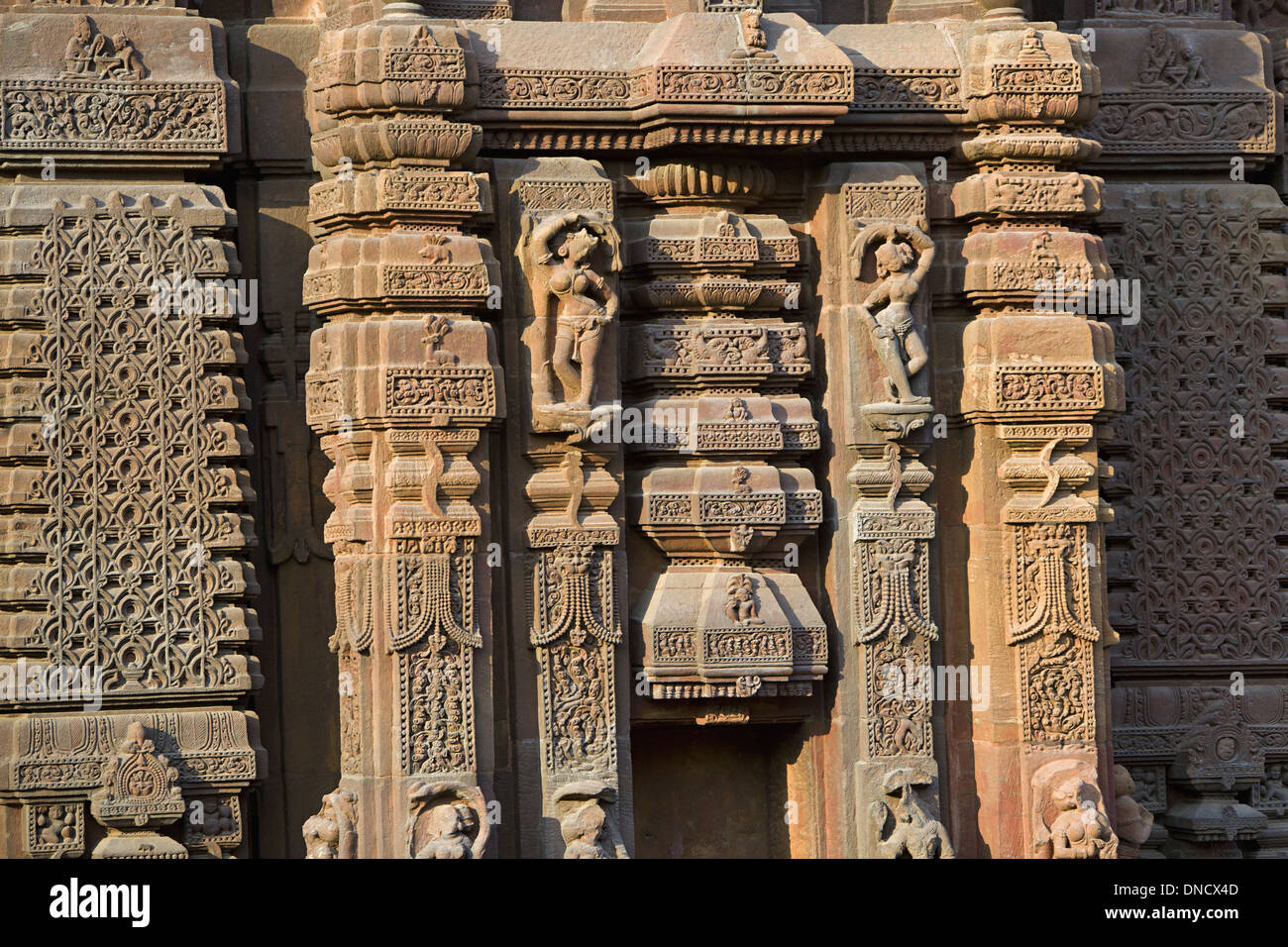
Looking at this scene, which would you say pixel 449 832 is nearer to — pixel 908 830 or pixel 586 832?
pixel 586 832

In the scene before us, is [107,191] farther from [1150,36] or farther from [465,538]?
[1150,36]

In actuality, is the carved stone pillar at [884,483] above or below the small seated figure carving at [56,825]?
above

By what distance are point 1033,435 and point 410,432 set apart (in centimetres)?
329

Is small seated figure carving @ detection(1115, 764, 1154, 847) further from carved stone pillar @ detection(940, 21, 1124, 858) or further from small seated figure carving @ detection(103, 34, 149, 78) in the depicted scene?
small seated figure carving @ detection(103, 34, 149, 78)

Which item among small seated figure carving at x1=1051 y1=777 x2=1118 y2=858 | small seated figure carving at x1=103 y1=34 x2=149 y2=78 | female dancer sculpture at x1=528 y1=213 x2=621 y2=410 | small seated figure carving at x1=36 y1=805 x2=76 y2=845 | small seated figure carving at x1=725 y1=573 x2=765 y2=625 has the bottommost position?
small seated figure carving at x1=1051 y1=777 x2=1118 y2=858

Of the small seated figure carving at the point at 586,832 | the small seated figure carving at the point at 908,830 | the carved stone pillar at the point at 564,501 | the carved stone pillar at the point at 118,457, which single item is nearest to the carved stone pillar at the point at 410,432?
the carved stone pillar at the point at 564,501

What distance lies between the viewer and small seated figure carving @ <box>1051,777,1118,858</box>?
13375mm

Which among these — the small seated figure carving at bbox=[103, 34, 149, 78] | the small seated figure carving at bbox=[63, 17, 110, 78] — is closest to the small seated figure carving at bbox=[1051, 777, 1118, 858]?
the small seated figure carving at bbox=[103, 34, 149, 78]

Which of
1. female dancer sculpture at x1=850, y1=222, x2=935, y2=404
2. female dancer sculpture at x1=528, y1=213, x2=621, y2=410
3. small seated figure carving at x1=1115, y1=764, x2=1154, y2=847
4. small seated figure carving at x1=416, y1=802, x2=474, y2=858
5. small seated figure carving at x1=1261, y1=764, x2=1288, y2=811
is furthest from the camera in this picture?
small seated figure carving at x1=1261, y1=764, x2=1288, y2=811

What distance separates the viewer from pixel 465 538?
13.0 metres

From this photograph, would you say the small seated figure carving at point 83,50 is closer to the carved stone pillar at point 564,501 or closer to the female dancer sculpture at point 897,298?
the carved stone pillar at point 564,501

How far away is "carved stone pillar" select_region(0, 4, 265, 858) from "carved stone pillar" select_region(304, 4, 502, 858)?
675 mm

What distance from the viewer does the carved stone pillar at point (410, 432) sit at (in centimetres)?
1287

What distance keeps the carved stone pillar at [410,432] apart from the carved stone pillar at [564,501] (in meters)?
0.29
